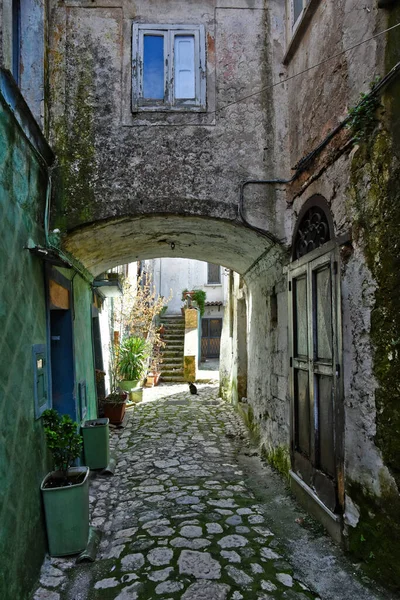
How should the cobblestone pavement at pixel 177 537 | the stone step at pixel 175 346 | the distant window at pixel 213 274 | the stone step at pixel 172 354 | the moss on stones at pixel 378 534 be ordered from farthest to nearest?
the distant window at pixel 213 274 < the stone step at pixel 175 346 < the stone step at pixel 172 354 < the cobblestone pavement at pixel 177 537 < the moss on stones at pixel 378 534

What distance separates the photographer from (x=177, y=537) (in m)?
3.82

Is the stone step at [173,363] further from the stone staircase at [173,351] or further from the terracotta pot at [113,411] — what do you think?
the terracotta pot at [113,411]

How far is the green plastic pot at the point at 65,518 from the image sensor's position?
11.2ft

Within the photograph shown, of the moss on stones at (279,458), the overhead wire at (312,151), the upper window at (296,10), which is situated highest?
the upper window at (296,10)

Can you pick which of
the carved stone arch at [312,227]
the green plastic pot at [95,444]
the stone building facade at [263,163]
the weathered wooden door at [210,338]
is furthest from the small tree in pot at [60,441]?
the weathered wooden door at [210,338]

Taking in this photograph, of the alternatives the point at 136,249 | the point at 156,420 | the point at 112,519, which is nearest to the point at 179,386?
the point at 156,420

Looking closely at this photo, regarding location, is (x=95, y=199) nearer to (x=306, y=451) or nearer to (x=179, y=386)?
(x=306, y=451)

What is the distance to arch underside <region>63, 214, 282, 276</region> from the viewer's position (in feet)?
16.8

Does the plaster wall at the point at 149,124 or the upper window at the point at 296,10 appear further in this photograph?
the plaster wall at the point at 149,124

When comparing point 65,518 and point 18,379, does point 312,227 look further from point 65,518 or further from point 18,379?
point 65,518

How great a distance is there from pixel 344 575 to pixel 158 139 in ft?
14.8

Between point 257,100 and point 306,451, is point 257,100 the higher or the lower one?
the higher one

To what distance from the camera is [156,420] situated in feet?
28.3

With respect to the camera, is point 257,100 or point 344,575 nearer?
point 344,575
